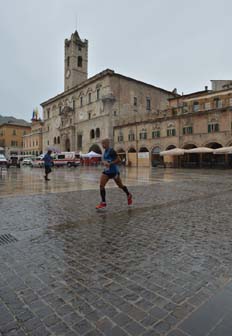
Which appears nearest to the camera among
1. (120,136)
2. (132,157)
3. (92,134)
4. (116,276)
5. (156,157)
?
(116,276)

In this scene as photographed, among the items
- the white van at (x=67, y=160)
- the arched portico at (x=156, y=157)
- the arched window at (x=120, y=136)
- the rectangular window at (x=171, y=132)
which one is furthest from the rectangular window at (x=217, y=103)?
the white van at (x=67, y=160)

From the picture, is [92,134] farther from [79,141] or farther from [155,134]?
[155,134]

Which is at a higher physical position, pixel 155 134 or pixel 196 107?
pixel 196 107

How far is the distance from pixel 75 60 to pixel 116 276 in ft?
206

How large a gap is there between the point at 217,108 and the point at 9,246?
31.9 meters

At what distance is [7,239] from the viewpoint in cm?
374

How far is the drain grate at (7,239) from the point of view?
11.8 feet

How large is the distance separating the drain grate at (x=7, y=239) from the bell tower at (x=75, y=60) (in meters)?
58.6

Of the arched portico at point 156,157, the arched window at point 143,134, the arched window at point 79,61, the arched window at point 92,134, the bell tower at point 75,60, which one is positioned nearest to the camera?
the arched portico at point 156,157

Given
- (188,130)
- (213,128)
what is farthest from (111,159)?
(188,130)

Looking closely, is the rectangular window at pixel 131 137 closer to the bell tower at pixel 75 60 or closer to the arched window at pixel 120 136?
the arched window at pixel 120 136

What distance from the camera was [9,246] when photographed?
11.3 ft

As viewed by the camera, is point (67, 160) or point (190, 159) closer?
point (190, 159)

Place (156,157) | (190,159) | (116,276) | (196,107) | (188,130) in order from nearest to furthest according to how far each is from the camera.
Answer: (116,276)
(188,130)
(196,107)
(190,159)
(156,157)
